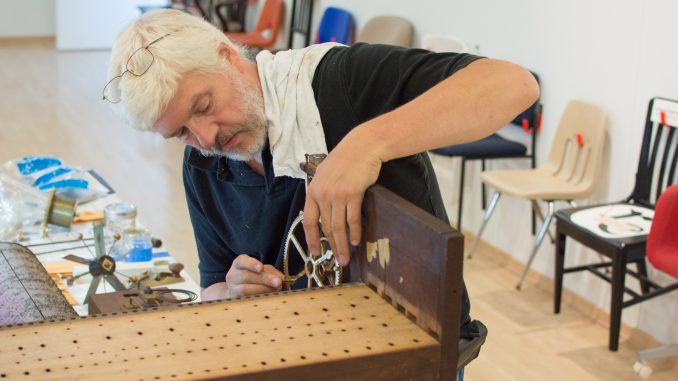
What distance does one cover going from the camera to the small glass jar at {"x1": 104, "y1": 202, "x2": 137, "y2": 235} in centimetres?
271

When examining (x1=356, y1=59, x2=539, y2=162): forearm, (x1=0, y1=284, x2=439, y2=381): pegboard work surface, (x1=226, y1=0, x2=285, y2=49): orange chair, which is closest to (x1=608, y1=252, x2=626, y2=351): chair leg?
(x1=356, y1=59, x2=539, y2=162): forearm

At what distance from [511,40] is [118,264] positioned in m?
2.31

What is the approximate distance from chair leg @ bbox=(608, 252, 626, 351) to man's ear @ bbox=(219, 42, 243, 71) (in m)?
2.16

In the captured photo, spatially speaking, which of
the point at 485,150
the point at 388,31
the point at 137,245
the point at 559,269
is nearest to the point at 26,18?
the point at 388,31

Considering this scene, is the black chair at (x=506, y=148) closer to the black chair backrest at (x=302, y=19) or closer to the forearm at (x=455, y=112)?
the black chair backrest at (x=302, y=19)

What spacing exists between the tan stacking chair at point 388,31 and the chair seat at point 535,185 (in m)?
1.19

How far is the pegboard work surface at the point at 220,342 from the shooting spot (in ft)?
2.92

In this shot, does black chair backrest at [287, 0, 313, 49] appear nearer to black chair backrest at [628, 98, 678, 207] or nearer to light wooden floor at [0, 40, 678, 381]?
light wooden floor at [0, 40, 678, 381]

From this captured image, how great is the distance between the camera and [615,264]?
3316mm

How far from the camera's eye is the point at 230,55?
1.50 metres

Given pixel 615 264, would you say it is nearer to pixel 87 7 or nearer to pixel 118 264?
pixel 118 264

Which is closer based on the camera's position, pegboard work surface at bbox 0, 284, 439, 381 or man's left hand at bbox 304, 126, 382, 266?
pegboard work surface at bbox 0, 284, 439, 381

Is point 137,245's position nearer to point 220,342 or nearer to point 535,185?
point 220,342

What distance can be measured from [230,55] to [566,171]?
2.70 m
